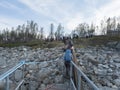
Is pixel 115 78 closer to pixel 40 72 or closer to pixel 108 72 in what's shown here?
pixel 108 72

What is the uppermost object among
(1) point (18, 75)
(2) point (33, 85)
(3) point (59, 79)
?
(1) point (18, 75)

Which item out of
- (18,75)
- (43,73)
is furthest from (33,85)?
(18,75)

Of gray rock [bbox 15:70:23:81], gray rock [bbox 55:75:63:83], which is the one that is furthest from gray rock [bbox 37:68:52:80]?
gray rock [bbox 15:70:23:81]

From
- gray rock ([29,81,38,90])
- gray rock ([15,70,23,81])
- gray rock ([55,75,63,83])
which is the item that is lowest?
gray rock ([29,81,38,90])

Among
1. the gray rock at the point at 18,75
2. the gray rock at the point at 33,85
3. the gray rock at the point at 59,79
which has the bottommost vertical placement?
the gray rock at the point at 33,85

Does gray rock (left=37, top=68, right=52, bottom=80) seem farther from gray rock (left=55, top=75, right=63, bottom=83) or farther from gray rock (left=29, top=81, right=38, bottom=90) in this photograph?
gray rock (left=55, top=75, right=63, bottom=83)

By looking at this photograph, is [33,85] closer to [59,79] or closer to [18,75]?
[59,79]

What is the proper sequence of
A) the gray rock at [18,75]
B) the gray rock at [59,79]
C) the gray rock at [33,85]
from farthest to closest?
the gray rock at [33,85] < the gray rock at [59,79] < the gray rock at [18,75]

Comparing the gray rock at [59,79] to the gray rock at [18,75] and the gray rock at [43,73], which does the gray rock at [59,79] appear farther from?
the gray rock at [18,75]

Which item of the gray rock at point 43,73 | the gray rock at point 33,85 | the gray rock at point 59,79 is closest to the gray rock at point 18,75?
the gray rock at point 33,85

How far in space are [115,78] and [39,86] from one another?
522cm

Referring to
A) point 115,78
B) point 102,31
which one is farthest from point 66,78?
point 102,31

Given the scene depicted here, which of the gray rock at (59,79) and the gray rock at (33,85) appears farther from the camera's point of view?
the gray rock at (33,85)

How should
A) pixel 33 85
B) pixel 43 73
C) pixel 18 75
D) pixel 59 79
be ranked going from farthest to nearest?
pixel 43 73, pixel 33 85, pixel 59 79, pixel 18 75
